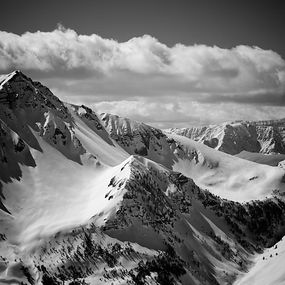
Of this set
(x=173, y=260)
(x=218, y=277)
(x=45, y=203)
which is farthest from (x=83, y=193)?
(x=218, y=277)

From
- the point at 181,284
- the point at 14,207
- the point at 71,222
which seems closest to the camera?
the point at 181,284

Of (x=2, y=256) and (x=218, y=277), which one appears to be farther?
(x=218, y=277)

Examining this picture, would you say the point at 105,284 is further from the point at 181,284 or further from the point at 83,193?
the point at 83,193

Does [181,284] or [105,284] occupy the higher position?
[105,284]

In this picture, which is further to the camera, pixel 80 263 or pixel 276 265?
pixel 276 265

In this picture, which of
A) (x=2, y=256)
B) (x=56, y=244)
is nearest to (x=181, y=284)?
(x=56, y=244)

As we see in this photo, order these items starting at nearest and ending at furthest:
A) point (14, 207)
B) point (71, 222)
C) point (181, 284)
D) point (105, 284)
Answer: point (105, 284), point (181, 284), point (71, 222), point (14, 207)

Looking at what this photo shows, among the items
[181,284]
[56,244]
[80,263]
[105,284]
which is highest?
[56,244]

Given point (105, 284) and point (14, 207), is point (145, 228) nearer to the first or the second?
point (105, 284)

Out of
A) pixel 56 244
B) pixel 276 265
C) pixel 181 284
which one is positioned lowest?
pixel 276 265
